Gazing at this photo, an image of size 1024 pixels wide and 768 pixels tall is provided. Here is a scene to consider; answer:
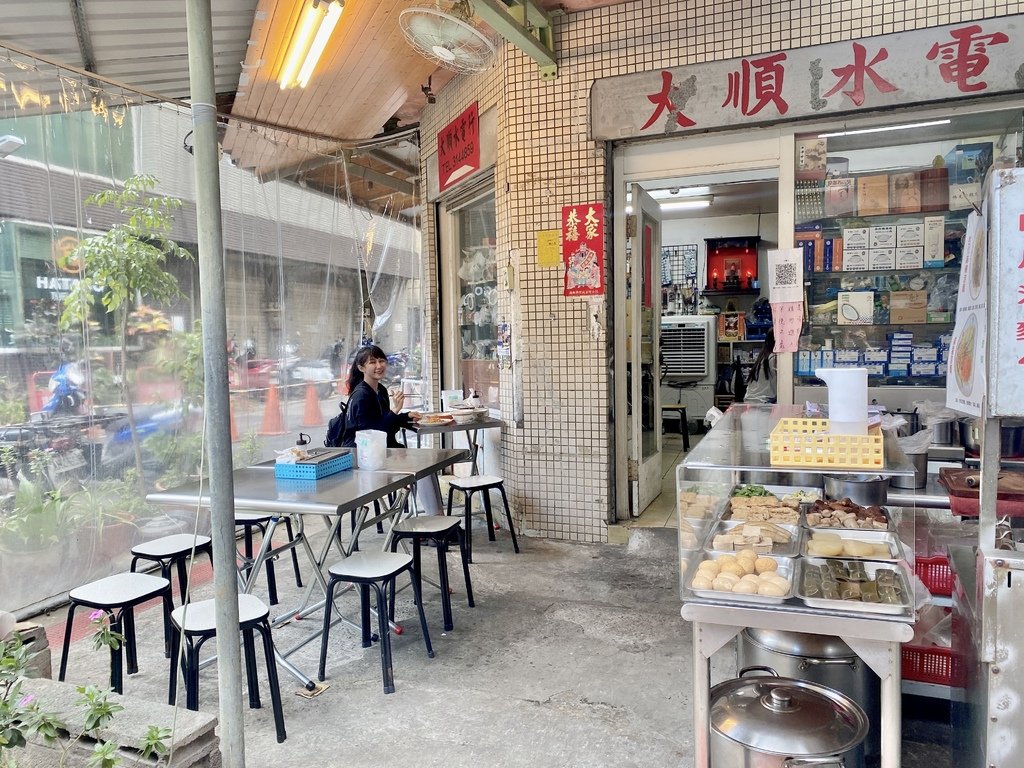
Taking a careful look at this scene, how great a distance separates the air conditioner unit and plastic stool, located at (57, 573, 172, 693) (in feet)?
24.7

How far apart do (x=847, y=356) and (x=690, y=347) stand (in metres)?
4.61

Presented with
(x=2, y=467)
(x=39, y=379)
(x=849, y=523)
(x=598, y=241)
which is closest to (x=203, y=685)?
(x=2, y=467)

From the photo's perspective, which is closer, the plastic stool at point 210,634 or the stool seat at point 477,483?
the plastic stool at point 210,634

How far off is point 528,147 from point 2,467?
4.03 metres

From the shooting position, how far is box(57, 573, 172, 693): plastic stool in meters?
2.88

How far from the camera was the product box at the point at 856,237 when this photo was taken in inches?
185

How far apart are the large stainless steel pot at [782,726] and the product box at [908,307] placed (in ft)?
11.3

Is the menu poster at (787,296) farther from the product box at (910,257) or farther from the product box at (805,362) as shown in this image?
the product box at (910,257)

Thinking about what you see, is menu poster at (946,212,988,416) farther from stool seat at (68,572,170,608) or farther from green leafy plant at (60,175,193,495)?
green leafy plant at (60,175,193,495)

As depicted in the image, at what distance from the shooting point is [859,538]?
250 cm

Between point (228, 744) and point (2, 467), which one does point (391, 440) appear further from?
point (228, 744)

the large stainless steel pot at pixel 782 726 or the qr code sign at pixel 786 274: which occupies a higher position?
the qr code sign at pixel 786 274

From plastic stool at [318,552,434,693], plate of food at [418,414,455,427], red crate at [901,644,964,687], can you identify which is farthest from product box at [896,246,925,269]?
plastic stool at [318,552,434,693]

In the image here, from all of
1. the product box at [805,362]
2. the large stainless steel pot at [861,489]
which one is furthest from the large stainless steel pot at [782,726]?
the product box at [805,362]
